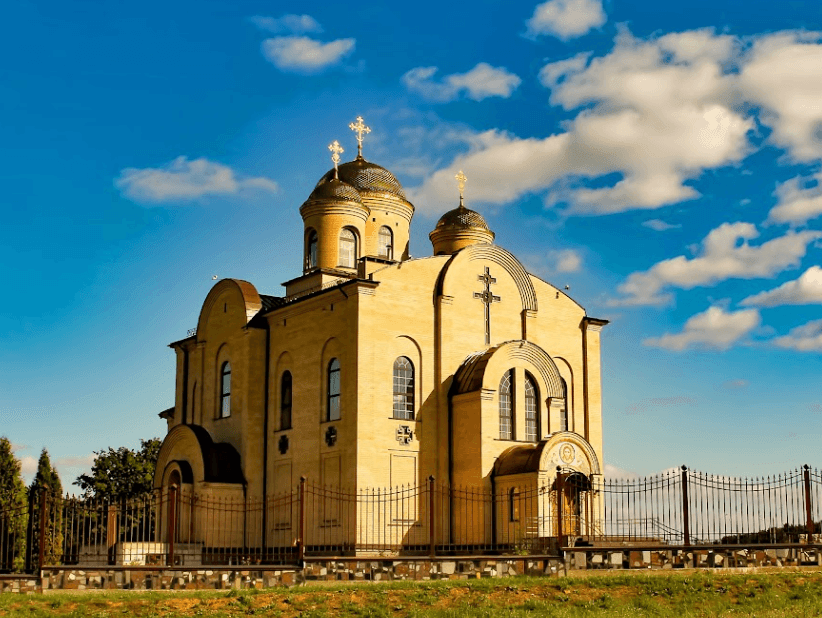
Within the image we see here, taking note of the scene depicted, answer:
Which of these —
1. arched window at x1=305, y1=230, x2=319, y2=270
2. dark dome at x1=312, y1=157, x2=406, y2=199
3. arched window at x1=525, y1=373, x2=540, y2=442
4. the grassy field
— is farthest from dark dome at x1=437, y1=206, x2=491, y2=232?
the grassy field

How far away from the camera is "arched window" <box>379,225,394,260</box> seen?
111 ft

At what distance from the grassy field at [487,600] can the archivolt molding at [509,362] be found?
1003cm

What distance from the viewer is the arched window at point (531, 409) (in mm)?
28219

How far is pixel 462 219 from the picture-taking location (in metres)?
34.4

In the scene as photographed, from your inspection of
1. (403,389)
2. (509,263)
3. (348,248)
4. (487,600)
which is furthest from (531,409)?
(487,600)

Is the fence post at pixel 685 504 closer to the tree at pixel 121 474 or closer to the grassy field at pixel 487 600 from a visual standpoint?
the grassy field at pixel 487 600

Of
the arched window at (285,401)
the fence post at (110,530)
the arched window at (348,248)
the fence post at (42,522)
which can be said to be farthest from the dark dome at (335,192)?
the fence post at (42,522)

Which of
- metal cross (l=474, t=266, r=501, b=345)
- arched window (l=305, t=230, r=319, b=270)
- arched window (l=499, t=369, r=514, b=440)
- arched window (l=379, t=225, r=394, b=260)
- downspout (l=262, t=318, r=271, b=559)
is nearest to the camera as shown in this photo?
arched window (l=499, t=369, r=514, b=440)

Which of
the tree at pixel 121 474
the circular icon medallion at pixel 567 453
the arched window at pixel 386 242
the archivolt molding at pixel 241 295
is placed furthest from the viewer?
the tree at pixel 121 474

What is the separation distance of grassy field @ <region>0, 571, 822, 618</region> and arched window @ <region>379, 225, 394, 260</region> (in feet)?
57.2

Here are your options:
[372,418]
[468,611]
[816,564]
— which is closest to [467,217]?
[372,418]

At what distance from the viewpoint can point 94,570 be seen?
1792 centimetres

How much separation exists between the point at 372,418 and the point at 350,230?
7.61 metres

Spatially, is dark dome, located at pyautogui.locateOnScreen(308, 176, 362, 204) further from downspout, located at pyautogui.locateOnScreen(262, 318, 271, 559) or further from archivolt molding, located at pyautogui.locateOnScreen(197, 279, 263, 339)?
downspout, located at pyautogui.locateOnScreen(262, 318, 271, 559)
